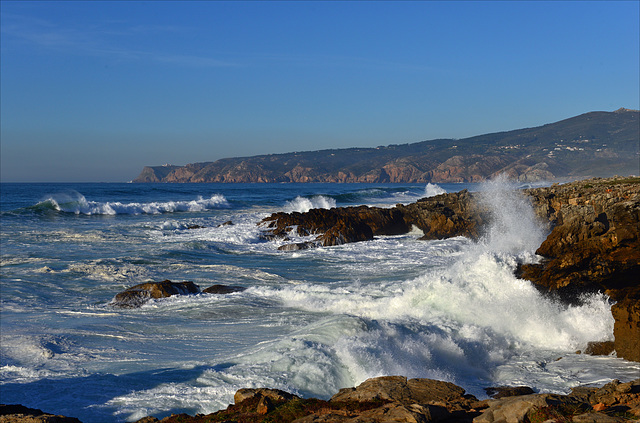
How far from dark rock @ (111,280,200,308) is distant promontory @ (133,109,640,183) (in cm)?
11201

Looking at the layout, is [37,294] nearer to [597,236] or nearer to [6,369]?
[6,369]

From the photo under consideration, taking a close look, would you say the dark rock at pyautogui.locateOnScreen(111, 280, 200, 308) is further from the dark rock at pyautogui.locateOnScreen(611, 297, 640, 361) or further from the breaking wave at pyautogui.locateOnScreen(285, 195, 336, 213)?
the breaking wave at pyautogui.locateOnScreen(285, 195, 336, 213)

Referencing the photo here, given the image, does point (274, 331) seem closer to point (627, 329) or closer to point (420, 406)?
point (420, 406)

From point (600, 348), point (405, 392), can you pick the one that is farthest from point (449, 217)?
point (405, 392)

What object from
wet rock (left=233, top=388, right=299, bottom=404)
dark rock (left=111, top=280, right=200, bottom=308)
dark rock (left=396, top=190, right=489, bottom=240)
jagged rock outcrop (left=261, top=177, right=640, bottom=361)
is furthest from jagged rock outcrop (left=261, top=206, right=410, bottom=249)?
wet rock (left=233, top=388, right=299, bottom=404)

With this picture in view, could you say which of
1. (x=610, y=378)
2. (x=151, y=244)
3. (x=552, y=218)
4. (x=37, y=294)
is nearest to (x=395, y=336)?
(x=610, y=378)

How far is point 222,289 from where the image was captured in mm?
14305

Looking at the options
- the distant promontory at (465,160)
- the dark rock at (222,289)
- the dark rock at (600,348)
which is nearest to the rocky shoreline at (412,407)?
the dark rock at (600,348)

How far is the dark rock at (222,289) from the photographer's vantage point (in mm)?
14138

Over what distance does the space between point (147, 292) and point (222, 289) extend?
1.92 metres

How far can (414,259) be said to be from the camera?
65.3ft

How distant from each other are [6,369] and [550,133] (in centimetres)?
18712

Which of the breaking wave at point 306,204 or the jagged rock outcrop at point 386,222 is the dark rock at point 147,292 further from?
the breaking wave at point 306,204

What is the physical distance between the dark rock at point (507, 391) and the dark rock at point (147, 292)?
27.6 feet
